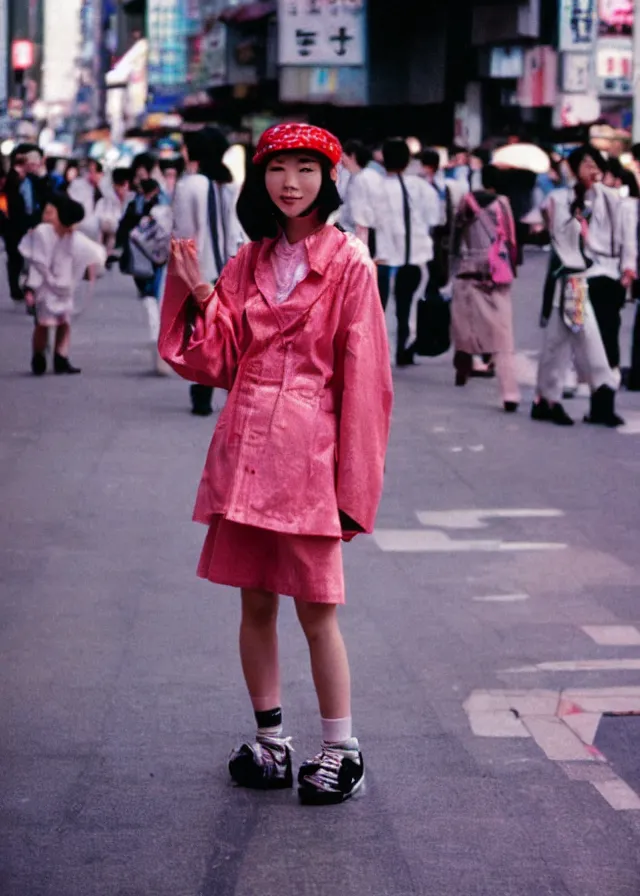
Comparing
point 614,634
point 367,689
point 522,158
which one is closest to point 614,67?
point 522,158

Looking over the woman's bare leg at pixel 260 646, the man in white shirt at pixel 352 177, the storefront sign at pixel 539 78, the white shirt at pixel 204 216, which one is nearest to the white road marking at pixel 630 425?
the white shirt at pixel 204 216

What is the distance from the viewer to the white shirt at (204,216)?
44.7 ft

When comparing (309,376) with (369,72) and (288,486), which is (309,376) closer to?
(288,486)

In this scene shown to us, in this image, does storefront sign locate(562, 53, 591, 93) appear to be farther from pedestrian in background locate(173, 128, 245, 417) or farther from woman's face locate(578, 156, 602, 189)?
woman's face locate(578, 156, 602, 189)

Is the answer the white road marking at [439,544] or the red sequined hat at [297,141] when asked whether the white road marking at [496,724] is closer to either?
the red sequined hat at [297,141]

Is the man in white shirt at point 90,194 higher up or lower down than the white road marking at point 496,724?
higher up

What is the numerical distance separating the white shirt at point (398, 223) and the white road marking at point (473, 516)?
7.18m

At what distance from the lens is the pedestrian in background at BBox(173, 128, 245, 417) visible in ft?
44.4

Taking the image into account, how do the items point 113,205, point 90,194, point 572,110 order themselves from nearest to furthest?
point 90,194, point 113,205, point 572,110

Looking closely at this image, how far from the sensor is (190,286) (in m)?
4.89

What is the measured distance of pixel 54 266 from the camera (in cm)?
1616

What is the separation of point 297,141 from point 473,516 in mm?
4791

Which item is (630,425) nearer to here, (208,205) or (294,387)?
(208,205)

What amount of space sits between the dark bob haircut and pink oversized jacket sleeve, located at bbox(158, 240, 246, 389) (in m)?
0.17
